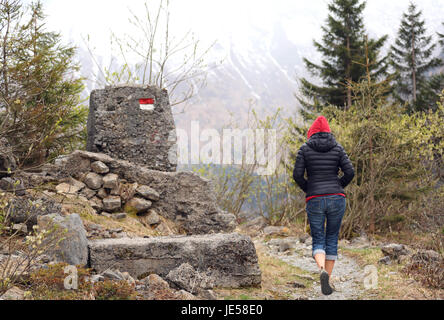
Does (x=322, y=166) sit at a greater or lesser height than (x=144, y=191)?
greater

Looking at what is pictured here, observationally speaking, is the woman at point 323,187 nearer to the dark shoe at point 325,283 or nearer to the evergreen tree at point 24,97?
the dark shoe at point 325,283

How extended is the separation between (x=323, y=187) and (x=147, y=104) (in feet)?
13.7

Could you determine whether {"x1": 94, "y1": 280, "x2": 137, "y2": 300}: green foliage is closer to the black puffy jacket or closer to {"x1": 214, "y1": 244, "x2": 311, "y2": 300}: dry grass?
{"x1": 214, "y1": 244, "x2": 311, "y2": 300}: dry grass

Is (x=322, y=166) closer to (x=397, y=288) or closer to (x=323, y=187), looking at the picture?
(x=323, y=187)

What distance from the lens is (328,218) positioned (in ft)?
17.4

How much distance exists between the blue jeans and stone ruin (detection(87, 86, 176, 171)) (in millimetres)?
3691

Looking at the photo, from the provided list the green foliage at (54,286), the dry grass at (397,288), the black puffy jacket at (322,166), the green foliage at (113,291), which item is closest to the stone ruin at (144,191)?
the green foliage at (54,286)

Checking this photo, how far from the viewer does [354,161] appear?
1162cm

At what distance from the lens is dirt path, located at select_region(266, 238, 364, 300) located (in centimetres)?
556

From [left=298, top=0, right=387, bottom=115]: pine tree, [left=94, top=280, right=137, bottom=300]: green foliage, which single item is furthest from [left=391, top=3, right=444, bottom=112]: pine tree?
[left=94, top=280, right=137, bottom=300]: green foliage

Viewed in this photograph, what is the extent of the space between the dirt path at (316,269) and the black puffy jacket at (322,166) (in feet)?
4.21

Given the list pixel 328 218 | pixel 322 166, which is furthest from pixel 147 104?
pixel 328 218

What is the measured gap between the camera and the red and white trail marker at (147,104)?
821cm
